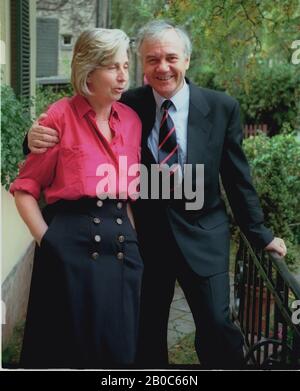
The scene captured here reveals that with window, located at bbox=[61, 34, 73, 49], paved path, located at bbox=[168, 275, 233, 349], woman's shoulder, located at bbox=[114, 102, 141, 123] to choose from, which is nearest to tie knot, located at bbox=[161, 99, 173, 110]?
woman's shoulder, located at bbox=[114, 102, 141, 123]

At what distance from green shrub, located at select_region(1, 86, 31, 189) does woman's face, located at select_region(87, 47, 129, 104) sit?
0.76m

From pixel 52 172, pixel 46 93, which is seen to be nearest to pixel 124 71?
pixel 52 172

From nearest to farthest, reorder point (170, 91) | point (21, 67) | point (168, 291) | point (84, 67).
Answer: point (84, 67)
point (170, 91)
point (168, 291)
point (21, 67)

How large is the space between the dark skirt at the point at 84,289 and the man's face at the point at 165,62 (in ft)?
1.84

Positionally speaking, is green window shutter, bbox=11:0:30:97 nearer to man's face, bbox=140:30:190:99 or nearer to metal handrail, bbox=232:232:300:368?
man's face, bbox=140:30:190:99

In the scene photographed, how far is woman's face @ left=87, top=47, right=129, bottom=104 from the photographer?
7.55 ft

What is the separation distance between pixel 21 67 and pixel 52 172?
201 cm

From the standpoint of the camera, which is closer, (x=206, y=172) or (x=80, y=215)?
(x=80, y=215)

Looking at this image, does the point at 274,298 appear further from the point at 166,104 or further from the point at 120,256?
the point at 166,104

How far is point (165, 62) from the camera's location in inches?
99.5

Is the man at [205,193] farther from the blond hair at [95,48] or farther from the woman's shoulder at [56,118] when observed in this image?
the woman's shoulder at [56,118]

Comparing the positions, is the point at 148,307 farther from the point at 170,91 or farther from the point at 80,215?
the point at 170,91

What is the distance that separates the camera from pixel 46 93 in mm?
6094
